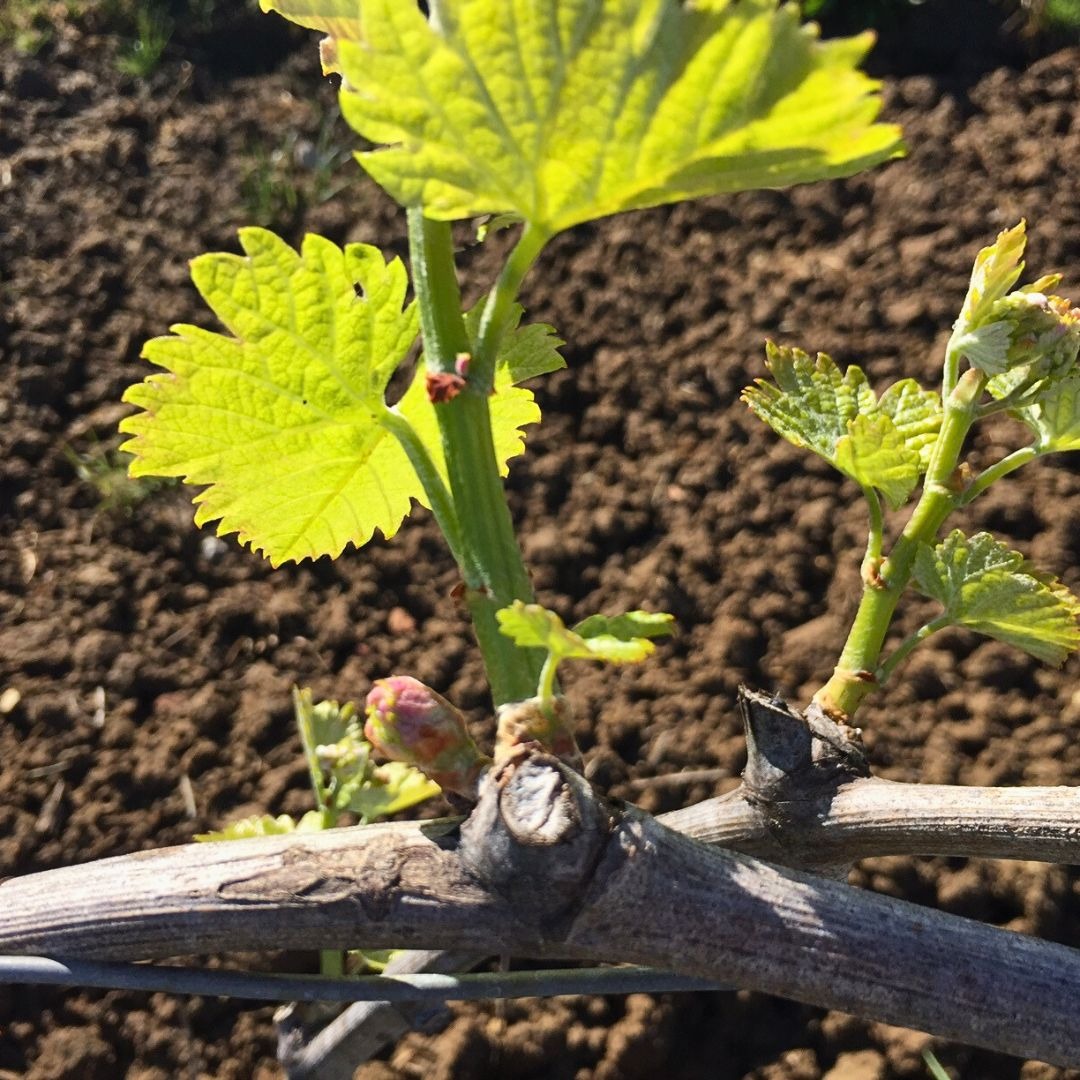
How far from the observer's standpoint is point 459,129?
2.27 feet

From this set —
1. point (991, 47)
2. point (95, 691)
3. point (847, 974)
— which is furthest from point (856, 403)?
point (991, 47)

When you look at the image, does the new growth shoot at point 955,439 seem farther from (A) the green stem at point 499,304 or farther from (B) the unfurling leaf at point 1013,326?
(A) the green stem at point 499,304

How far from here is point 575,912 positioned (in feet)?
2.56

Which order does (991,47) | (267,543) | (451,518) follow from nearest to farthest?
(451,518) < (267,543) < (991,47)

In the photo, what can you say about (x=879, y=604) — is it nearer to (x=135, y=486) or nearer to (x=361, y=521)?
(x=361, y=521)

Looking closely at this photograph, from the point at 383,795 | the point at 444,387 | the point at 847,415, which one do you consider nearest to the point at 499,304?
the point at 444,387

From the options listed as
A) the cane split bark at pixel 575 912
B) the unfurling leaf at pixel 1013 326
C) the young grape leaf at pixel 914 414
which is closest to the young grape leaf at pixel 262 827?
the cane split bark at pixel 575 912

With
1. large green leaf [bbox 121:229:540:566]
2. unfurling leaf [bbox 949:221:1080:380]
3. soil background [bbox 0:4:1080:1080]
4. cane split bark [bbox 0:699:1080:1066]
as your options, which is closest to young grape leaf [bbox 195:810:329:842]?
soil background [bbox 0:4:1080:1080]

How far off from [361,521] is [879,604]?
1.72 feet

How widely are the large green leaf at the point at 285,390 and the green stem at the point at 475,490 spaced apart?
120 mm

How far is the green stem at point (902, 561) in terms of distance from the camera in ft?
3.11

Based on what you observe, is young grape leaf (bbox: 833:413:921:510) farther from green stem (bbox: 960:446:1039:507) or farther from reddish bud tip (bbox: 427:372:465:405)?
reddish bud tip (bbox: 427:372:465:405)

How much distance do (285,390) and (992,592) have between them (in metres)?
0.65

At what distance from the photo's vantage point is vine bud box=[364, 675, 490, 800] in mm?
834
